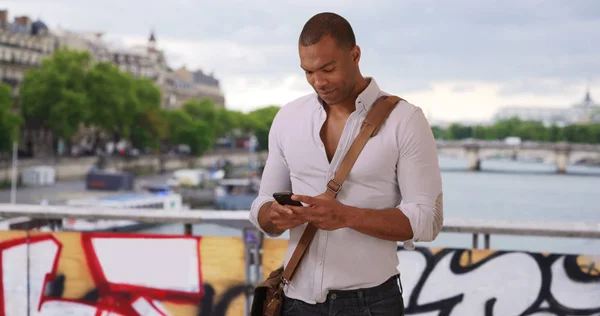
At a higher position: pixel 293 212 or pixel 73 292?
pixel 293 212

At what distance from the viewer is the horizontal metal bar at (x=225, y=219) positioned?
2131 millimetres

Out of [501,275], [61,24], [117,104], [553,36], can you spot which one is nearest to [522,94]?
[553,36]

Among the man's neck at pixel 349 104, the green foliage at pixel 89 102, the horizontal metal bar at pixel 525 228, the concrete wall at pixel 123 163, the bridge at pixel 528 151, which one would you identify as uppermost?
the green foliage at pixel 89 102

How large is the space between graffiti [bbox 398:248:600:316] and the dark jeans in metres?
1.01

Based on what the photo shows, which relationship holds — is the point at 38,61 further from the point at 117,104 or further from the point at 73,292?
the point at 73,292

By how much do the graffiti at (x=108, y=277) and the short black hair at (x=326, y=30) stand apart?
132cm

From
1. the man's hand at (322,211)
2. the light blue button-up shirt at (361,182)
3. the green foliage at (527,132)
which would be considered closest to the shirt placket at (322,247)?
the light blue button-up shirt at (361,182)

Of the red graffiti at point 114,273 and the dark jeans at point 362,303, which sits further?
the red graffiti at point 114,273

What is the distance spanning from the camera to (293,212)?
1.19 m

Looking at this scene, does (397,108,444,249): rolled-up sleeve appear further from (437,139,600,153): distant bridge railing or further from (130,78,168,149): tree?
(437,139,600,153): distant bridge railing

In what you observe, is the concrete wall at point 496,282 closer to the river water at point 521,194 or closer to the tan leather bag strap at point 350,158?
the tan leather bag strap at point 350,158

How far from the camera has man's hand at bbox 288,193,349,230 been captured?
3.85ft

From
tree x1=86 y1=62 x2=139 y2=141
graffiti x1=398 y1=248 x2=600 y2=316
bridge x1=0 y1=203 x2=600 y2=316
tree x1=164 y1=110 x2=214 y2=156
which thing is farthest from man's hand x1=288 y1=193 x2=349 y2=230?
tree x1=164 y1=110 x2=214 y2=156

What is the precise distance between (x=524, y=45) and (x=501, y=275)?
262 feet
